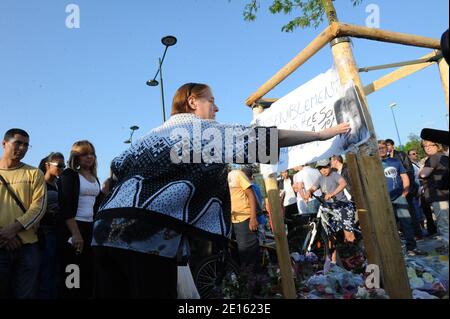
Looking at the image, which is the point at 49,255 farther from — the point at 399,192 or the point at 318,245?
the point at 399,192

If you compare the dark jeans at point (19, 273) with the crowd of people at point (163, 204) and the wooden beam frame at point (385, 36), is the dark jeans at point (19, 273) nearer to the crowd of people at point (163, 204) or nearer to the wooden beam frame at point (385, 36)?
the crowd of people at point (163, 204)

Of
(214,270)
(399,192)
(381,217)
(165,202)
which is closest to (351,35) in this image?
(381,217)

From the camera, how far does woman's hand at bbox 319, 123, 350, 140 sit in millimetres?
2090

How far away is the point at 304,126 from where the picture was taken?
2838 mm

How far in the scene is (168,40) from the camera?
10023 mm

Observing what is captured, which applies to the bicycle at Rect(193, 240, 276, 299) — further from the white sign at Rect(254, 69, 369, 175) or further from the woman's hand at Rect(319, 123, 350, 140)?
the woman's hand at Rect(319, 123, 350, 140)

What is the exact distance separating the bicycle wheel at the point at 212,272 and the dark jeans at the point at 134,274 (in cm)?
275

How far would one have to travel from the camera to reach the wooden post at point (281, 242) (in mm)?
3111

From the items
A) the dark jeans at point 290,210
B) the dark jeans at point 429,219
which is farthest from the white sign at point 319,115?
the dark jeans at point 429,219

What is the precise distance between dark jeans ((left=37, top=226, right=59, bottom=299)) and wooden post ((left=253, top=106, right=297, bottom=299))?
6.85 ft

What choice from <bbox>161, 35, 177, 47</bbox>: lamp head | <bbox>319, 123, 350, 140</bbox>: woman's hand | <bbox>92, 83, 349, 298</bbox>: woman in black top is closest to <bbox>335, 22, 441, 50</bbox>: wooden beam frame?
<bbox>319, 123, 350, 140</bbox>: woman's hand

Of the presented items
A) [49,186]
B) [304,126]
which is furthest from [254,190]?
[49,186]
